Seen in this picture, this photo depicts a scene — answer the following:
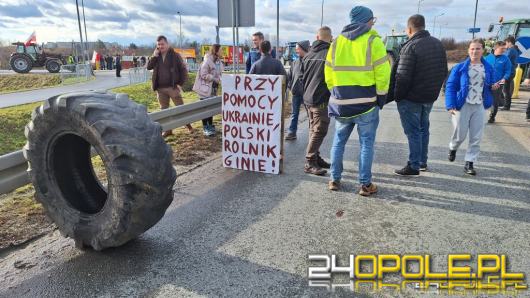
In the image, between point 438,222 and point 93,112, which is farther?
point 438,222

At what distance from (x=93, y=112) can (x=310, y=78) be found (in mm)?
3318

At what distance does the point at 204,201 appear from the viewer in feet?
14.2

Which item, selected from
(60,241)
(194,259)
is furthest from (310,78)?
(60,241)

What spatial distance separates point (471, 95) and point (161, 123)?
4286 mm

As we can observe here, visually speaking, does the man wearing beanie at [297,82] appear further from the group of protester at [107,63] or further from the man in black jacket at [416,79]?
the group of protester at [107,63]

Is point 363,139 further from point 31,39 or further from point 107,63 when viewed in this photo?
point 107,63

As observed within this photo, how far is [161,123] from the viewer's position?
5.75 meters

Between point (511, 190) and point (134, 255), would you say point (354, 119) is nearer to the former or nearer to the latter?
point (511, 190)

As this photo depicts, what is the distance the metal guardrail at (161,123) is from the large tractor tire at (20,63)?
29.5 metres

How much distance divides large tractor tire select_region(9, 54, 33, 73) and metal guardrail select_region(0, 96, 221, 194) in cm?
2946

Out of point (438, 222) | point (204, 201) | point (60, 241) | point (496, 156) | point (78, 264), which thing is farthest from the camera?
point (496, 156)

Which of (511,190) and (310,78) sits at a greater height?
(310,78)

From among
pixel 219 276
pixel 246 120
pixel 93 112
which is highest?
pixel 93 112

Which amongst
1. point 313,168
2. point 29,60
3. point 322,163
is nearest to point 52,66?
point 29,60
